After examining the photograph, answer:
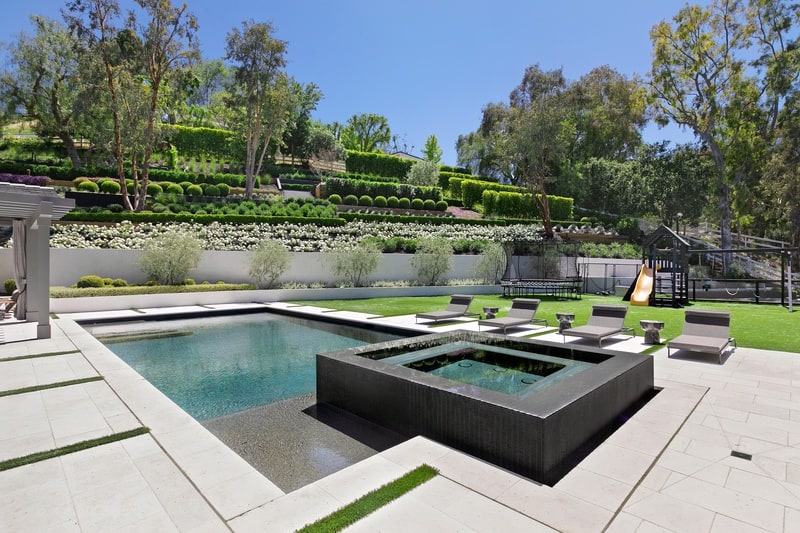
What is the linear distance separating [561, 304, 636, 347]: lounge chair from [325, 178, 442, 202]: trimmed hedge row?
87.7 ft

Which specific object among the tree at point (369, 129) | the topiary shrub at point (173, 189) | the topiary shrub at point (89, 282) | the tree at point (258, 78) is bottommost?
the topiary shrub at point (89, 282)

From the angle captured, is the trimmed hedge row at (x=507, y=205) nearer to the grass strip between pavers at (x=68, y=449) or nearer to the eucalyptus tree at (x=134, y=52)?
the eucalyptus tree at (x=134, y=52)

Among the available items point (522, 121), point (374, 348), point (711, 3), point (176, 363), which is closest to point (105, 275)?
point (176, 363)

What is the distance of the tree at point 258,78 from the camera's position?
24891 millimetres

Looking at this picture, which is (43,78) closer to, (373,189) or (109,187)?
(109,187)

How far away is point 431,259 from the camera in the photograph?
19984 millimetres

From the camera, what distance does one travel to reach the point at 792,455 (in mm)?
3498

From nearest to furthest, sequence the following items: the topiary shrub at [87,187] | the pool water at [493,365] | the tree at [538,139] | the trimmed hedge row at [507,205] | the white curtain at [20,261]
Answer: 1. the pool water at [493,365]
2. the white curtain at [20,261]
3. the topiary shrub at [87,187]
4. the tree at [538,139]
5. the trimmed hedge row at [507,205]

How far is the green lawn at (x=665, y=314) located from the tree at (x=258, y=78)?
15.9 metres

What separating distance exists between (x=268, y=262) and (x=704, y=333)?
14.2m

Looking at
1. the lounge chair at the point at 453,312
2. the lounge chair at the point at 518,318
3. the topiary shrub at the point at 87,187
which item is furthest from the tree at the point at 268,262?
the topiary shrub at the point at 87,187

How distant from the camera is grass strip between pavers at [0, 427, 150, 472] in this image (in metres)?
3.29

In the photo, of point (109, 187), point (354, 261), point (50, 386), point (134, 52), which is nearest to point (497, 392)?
point (50, 386)

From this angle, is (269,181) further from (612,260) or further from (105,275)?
(612,260)
